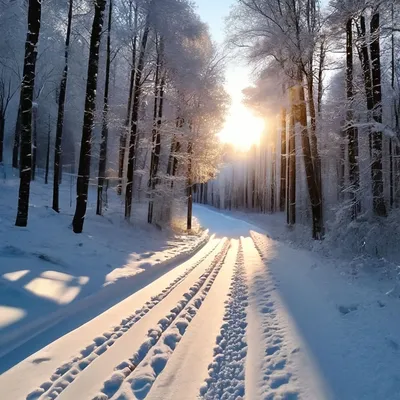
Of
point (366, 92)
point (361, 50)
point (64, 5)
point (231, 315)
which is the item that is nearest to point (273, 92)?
point (361, 50)

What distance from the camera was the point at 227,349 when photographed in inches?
140

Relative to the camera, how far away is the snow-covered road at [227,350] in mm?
2723

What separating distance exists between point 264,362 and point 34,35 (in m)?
9.49

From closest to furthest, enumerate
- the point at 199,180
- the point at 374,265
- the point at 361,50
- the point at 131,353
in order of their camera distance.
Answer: the point at 131,353, the point at 374,265, the point at 361,50, the point at 199,180

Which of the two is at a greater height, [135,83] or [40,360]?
[135,83]

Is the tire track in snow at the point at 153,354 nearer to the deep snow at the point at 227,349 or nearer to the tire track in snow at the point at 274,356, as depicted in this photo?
the deep snow at the point at 227,349

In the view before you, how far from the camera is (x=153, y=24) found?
13234mm

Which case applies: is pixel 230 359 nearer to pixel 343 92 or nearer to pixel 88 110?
pixel 88 110

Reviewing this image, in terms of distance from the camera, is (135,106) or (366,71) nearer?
(366,71)

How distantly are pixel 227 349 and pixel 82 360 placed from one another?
1.51m

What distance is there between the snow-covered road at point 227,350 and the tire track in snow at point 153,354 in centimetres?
1

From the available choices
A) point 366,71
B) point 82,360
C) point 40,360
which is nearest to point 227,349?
point 82,360

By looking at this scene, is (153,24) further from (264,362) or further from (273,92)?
(264,362)

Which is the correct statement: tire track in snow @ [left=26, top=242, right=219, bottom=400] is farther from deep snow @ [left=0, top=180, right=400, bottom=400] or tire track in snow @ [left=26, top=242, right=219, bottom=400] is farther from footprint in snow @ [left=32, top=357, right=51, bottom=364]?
footprint in snow @ [left=32, top=357, right=51, bottom=364]
